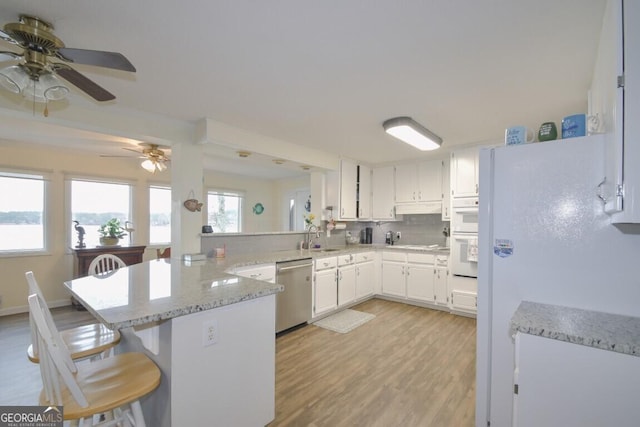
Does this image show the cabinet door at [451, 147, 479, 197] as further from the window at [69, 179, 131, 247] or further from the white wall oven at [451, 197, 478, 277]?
the window at [69, 179, 131, 247]

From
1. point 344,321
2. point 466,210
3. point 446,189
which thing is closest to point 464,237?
point 466,210

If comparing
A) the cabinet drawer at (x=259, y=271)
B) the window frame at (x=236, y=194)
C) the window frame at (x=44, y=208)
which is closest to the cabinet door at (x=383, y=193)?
the cabinet drawer at (x=259, y=271)

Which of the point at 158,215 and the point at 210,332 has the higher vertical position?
the point at 158,215

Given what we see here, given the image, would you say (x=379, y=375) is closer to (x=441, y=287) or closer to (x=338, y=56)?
(x=441, y=287)

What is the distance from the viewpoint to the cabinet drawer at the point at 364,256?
4414mm

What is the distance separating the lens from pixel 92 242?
4.73 m

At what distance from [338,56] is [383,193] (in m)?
3.46

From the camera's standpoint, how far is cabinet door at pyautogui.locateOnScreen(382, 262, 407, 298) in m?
4.47

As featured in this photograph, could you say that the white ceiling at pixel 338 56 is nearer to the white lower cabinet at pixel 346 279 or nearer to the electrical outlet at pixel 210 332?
the electrical outlet at pixel 210 332

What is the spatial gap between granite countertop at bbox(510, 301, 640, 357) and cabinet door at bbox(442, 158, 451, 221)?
2.88 metres

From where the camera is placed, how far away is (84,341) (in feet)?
5.11

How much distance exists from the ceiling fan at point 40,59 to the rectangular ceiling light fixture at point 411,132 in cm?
222

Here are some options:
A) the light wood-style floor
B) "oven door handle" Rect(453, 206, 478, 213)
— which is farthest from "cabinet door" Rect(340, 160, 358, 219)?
the light wood-style floor

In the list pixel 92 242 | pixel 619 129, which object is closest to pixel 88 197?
pixel 92 242
